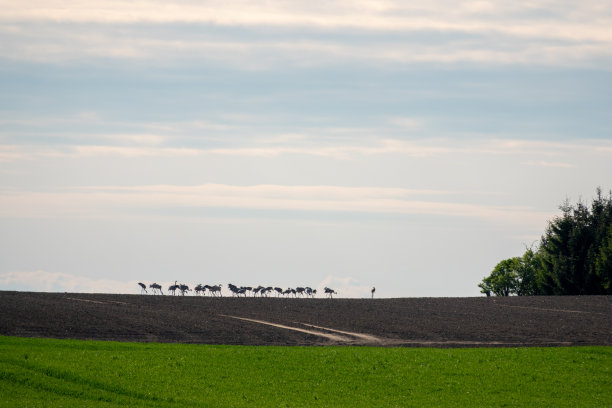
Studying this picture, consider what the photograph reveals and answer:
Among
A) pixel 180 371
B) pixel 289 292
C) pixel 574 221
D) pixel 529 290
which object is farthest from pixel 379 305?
pixel 529 290

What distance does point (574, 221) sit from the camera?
89125 mm

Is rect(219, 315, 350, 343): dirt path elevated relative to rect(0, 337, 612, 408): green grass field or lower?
elevated

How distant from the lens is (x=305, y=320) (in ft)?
184

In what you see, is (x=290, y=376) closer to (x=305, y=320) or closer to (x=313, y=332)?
(x=313, y=332)

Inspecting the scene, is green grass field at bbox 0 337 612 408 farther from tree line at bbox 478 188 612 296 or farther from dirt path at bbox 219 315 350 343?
tree line at bbox 478 188 612 296

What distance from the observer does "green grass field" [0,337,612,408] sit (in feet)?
109

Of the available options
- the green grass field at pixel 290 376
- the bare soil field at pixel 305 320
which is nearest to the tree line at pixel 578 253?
the bare soil field at pixel 305 320

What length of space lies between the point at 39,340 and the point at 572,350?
3017 cm

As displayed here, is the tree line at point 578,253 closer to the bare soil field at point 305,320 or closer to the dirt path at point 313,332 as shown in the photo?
the bare soil field at point 305,320

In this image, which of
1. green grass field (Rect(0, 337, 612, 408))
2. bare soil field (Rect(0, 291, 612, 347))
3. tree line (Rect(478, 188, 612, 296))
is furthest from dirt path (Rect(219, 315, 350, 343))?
tree line (Rect(478, 188, 612, 296))

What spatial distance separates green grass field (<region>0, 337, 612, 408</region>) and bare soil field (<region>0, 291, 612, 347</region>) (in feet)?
14.0

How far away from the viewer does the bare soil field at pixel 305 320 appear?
155 feet

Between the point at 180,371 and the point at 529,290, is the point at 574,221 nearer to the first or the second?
the point at 529,290

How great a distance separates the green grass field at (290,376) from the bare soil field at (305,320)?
4262 millimetres
